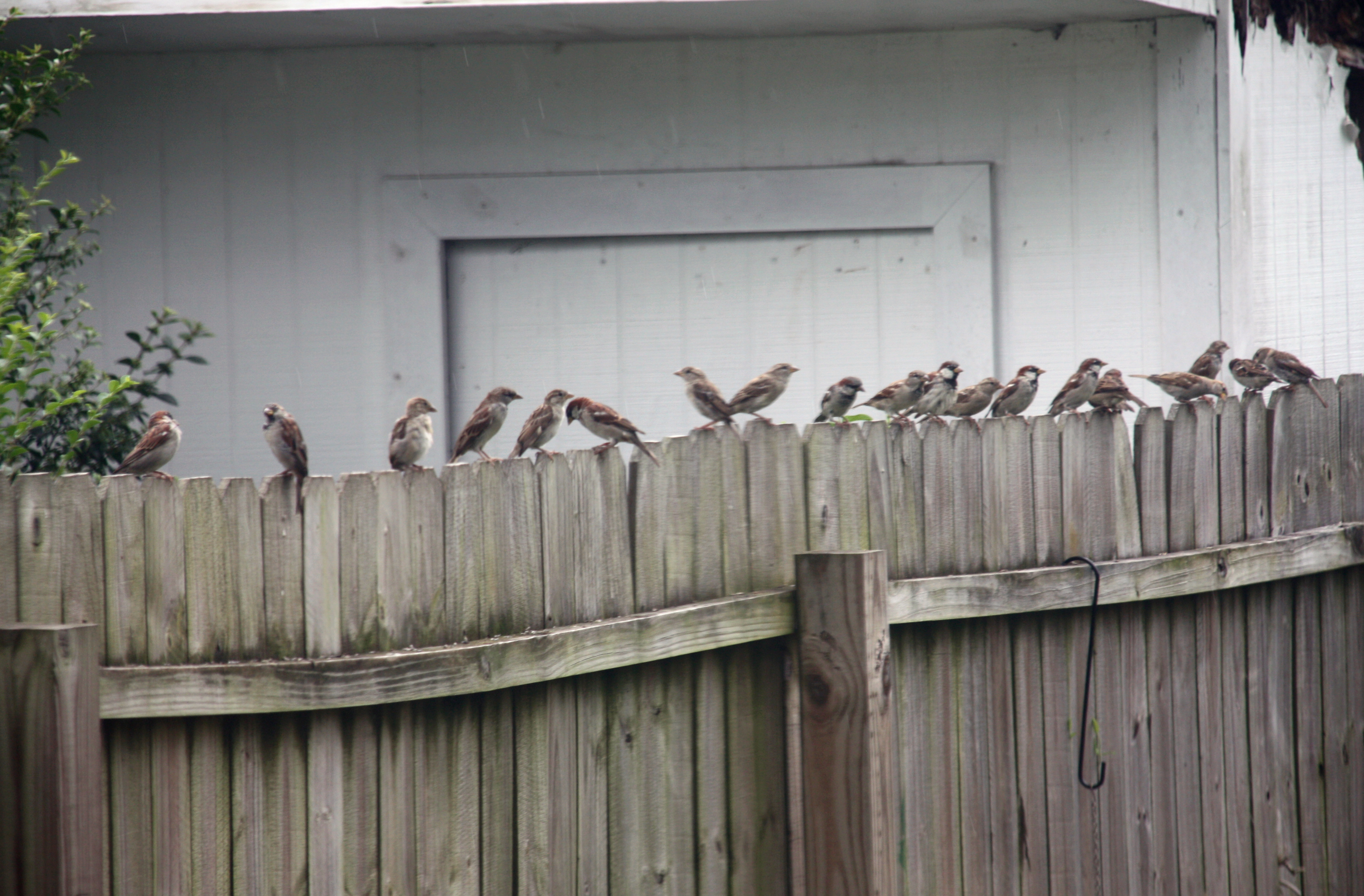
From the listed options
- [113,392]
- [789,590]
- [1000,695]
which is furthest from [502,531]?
[1000,695]

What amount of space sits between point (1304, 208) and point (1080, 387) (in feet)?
7.50

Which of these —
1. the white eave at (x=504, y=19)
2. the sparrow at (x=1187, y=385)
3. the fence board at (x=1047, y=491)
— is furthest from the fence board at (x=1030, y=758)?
the white eave at (x=504, y=19)

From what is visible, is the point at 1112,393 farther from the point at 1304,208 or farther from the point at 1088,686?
the point at 1304,208

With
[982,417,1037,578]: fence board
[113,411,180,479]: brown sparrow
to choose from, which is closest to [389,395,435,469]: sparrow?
[113,411,180,479]: brown sparrow

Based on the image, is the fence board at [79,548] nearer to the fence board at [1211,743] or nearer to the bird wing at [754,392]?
the bird wing at [754,392]

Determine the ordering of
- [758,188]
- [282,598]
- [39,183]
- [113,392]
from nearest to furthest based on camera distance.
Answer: [282,598], [113,392], [39,183], [758,188]

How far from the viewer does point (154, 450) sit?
4812mm

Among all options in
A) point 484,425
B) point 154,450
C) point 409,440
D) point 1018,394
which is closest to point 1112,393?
point 1018,394

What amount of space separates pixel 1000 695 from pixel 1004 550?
48 cm

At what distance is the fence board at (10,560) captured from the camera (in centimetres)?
309

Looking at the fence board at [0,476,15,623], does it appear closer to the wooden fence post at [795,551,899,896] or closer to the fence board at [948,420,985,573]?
the wooden fence post at [795,551,899,896]

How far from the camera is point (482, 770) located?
11.2 feet

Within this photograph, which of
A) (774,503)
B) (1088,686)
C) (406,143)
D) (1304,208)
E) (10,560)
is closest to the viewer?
(10,560)

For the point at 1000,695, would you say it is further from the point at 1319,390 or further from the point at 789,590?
the point at 1319,390
